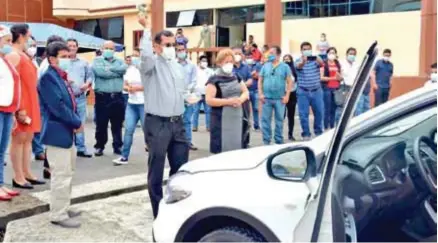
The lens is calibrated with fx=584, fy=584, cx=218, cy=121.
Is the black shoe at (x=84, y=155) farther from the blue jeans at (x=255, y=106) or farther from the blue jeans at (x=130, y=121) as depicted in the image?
the blue jeans at (x=255, y=106)

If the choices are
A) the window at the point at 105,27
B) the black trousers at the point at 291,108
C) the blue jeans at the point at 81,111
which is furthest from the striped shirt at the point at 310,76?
the window at the point at 105,27

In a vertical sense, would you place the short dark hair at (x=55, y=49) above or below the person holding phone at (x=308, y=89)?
above

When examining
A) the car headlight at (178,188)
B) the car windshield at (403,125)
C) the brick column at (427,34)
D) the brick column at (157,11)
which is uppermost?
the brick column at (157,11)

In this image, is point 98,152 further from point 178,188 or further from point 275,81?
point 178,188

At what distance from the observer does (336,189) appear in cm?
302

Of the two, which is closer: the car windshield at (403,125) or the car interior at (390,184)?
the car interior at (390,184)

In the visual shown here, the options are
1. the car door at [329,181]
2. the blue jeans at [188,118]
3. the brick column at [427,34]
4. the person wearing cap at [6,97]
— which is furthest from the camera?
the brick column at [427,34]

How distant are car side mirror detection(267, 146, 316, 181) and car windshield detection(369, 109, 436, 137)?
39cm

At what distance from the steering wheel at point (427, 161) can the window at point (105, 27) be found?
956 inches

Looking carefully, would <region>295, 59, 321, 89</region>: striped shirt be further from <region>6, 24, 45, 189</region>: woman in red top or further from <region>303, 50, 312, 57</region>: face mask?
<region>6, 24, 45, 189</region>: woman in red top

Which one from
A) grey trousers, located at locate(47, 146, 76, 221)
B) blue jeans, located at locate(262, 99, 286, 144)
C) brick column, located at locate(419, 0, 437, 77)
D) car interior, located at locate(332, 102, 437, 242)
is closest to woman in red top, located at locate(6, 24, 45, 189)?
grey trousers, located at locate(47, 146, 76, 221)

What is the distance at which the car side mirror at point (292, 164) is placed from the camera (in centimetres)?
321

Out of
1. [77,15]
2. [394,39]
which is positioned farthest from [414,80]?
[77,15]

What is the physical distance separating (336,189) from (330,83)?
8.39 m
